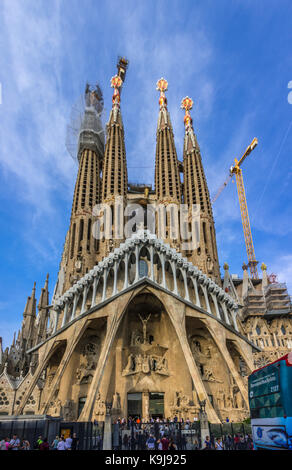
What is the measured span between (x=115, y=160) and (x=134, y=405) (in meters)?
33.8

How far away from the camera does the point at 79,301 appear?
33875mm

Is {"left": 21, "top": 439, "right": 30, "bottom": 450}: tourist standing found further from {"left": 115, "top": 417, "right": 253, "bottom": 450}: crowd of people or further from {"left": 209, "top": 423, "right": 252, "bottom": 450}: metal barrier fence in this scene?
{"left": 209, "top": 423, "right": 252, "bottom": 450}: metal barrier fence

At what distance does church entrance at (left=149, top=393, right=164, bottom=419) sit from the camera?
2833 centimetres

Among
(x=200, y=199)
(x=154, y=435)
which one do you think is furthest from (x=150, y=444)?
(x=200, y=199)

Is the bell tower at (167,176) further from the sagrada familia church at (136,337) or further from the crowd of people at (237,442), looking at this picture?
the crowd of people at (237,442)

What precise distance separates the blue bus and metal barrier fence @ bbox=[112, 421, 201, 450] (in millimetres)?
4882

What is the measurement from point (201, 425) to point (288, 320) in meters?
36.6

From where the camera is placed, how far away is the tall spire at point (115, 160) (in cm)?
4572

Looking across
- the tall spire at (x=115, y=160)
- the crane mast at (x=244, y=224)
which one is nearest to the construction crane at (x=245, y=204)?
the crane mast at (x=244, y=224)

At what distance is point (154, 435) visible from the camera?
570 inches

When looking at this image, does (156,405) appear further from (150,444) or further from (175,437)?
(150,444)

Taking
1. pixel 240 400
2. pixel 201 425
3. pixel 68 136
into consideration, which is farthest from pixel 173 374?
pixel 68 136
